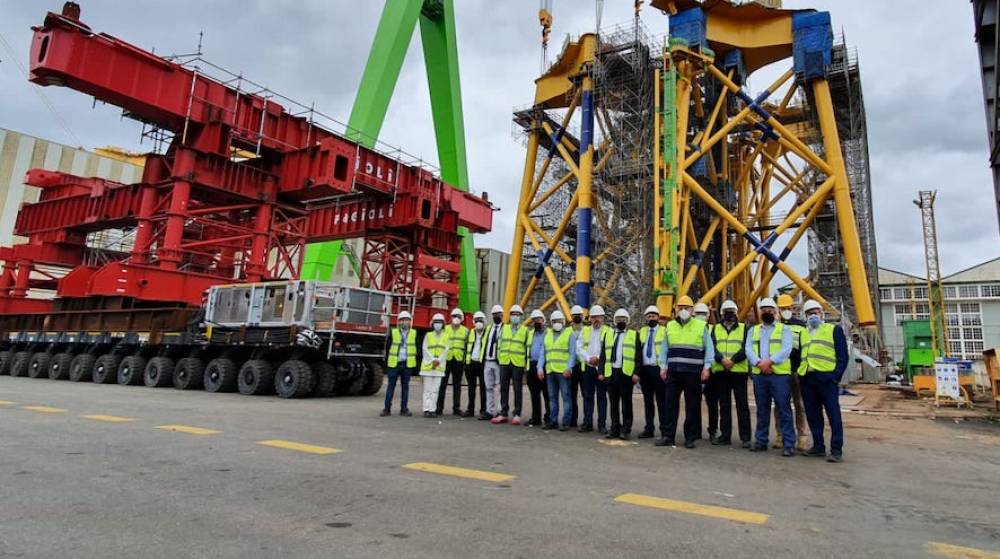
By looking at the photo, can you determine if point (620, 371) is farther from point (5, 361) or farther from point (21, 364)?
point (5, 361)

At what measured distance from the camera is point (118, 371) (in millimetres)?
15523

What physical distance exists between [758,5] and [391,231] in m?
16.4

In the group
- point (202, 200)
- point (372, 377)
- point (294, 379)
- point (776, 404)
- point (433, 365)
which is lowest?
point (294, 379)

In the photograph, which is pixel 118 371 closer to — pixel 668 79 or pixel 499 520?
pixel 499 520

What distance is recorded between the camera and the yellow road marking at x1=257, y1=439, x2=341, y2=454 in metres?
5.78

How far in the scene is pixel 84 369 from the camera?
1642 cm

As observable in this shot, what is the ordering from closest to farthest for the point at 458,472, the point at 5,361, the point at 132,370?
1. the point at 458,472
2. the point at 132,370
3. the point at 5,361

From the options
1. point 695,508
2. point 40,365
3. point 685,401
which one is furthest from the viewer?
point 40,365

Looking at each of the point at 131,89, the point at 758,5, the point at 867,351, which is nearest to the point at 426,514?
the point at 131,89

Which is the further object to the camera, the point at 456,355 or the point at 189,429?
the point at 456,355

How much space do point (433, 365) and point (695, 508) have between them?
601 centimetres

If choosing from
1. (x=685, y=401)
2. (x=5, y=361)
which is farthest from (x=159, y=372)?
(x=685, y=401)

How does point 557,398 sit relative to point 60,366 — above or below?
above

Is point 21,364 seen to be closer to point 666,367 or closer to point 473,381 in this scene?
point 473,381
